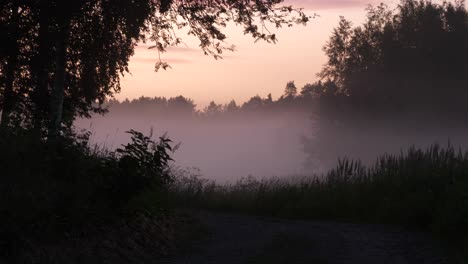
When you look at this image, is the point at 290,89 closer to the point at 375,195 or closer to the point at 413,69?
the point at 413,69

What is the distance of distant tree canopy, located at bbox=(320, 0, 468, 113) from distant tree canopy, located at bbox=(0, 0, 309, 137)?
51.6 metres

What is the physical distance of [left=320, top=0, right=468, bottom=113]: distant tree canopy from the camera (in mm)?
65688

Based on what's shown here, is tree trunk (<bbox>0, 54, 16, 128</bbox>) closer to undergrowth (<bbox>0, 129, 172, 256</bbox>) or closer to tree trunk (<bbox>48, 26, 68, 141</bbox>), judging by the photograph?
tree trunk (<bbox>48, 26, 68, 141</bbox>)

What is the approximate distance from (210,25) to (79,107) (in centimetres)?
676

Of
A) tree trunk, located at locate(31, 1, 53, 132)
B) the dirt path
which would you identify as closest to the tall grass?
the dirt path

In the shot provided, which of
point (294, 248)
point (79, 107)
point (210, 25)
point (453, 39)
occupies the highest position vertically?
point (453, 39)

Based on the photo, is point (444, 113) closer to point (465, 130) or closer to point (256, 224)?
point (465, 130)

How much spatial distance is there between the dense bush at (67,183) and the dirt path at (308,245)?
53.5 inches

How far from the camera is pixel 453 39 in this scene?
214 ft

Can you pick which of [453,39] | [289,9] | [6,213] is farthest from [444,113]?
[6,213]

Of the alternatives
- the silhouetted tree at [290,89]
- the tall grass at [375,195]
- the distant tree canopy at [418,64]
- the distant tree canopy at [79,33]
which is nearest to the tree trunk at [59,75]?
the distant tree canopy at [79,33]

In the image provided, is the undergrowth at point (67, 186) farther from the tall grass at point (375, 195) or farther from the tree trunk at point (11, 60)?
the tall grass at point (375, 195)

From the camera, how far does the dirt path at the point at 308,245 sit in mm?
10923

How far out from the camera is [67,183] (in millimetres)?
10984
